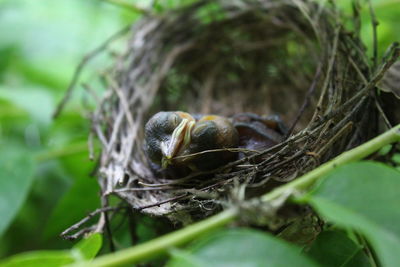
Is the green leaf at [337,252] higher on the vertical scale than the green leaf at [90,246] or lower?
lower

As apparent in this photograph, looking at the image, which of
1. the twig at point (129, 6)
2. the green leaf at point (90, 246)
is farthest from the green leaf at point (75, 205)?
the twig at point (129, 6)

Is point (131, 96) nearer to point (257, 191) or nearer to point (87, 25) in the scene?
point (257, 191)

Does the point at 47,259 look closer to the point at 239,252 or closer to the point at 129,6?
the point at 239,252

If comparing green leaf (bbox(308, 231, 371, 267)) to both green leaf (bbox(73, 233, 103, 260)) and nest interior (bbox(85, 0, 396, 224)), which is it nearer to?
nest interior (bbox(85, 0, 396, 224))

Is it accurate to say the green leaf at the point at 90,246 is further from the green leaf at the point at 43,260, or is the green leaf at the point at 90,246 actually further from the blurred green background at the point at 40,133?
the blurred green background at the point at 40,133

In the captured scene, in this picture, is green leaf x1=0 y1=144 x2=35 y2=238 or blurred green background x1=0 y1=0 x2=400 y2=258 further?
blurred green background x1=0 y1=0 x2=400 y2=258

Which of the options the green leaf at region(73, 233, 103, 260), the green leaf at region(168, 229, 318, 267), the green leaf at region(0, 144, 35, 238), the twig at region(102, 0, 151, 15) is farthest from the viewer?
the twig at region(102, 0, 151, 15)

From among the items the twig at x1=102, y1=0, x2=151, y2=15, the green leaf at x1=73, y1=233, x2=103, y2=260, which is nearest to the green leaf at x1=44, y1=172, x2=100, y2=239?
the green leaf at x1=73, y1=233, x2=103, y2=260
